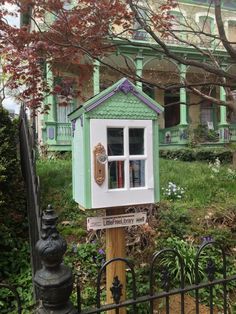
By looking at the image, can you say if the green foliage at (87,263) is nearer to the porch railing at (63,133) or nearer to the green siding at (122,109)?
the green siding at (122,109)

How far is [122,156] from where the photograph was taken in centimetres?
220

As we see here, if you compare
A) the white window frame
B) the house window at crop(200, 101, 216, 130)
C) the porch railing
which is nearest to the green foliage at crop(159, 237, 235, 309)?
the white window frame

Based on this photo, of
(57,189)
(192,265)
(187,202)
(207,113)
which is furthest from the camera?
(207,113)

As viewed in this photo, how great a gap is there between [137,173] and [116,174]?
17 cm

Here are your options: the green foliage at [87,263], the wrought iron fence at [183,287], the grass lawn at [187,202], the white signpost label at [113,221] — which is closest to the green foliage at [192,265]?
the wrought iron fence at [183,287]

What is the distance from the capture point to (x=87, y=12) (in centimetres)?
474

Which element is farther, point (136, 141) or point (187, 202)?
point (187, 202)

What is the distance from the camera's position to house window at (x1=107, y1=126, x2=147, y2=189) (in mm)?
2195

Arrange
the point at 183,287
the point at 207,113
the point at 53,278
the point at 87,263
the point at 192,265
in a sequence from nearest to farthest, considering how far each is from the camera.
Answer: the point at 53,278 < the point at 183,287 < the point at 192,265 < the point at 87,263 < the point at 207,113

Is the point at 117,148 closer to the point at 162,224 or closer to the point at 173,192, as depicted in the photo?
the point at 162,224

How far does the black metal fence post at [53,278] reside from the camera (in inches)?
61.4

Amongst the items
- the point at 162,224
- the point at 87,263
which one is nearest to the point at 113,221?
the point at 87,263

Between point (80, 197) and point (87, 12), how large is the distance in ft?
11.1

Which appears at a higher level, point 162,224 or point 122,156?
point 122,156
